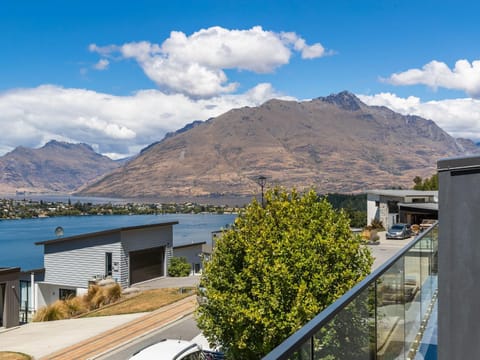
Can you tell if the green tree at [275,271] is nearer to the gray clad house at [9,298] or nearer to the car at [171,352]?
the car at [171,352]

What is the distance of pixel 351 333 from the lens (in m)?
2.85

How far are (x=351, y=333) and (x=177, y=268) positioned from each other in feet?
95.7

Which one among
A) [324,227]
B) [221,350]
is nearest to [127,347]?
[221,350]

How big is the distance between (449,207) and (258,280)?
9387 mm

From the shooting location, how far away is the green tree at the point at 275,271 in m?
10.6

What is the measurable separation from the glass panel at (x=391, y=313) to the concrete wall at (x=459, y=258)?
1542 mm

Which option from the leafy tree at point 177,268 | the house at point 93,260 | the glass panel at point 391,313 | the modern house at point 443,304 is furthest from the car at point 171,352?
the leafy tree at point 177,268

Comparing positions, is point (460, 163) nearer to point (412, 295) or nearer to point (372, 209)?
point (412, 295)

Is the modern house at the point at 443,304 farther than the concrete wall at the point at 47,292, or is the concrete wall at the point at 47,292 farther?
the concrete wall at the point at 47,292

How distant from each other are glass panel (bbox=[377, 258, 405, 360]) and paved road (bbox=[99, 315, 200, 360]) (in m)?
11.4

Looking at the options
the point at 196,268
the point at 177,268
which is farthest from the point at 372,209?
the point at 177,268

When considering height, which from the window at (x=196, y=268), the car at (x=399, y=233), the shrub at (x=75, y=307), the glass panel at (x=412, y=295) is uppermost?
the glass panel at (x=412, y=295)

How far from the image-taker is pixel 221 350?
12562 mm

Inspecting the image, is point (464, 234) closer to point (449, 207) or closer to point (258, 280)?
point (449, 207)
